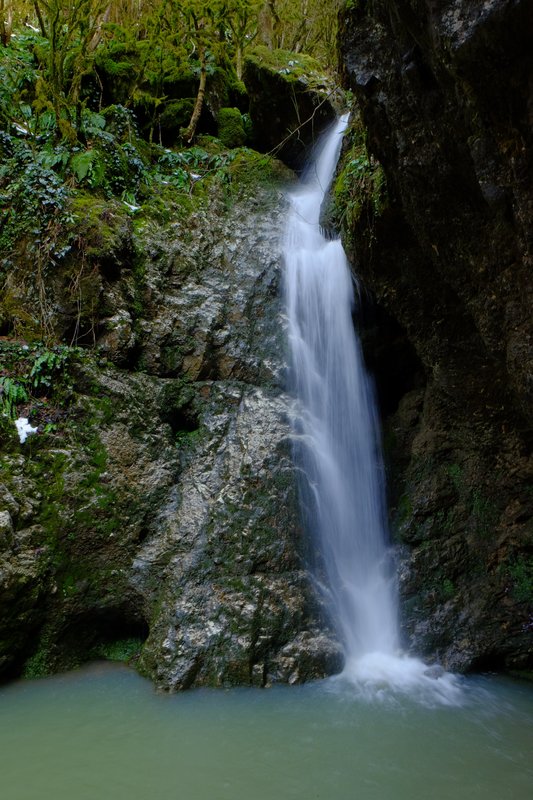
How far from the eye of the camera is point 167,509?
5.79 meters

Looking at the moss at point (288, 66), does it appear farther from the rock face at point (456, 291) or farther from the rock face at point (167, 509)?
the rock face at point (456, 291)

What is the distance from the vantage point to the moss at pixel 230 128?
390 inches

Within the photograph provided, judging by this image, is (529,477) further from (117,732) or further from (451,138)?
(117,732)

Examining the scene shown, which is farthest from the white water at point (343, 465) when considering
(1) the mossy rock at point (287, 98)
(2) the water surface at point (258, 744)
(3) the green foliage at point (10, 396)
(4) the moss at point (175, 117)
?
(4) the moss at point (175, 117)

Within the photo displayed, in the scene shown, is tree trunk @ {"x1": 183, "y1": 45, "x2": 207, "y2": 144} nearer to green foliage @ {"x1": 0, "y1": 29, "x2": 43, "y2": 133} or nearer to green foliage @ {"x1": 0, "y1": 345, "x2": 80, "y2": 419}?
green foliage @ {"x1": 0, "y1": 29, "x2": 43, "y2": 133}

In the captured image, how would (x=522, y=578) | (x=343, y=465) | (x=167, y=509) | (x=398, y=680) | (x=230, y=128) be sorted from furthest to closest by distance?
(x=230, y=128) → (x=343, y=465) → (x=167, y=509) → (x=522, y=578) → (x=398, y=680)

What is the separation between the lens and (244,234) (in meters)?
7.99

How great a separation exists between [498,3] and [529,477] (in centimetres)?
437

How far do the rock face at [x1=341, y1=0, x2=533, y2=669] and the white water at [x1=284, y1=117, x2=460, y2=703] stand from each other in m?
0.29

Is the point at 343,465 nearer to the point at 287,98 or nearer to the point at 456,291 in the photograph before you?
the point at 456,291

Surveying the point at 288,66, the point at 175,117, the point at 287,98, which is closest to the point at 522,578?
the point at 287,98

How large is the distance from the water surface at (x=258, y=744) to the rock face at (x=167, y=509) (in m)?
0.40

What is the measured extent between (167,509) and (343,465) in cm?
215

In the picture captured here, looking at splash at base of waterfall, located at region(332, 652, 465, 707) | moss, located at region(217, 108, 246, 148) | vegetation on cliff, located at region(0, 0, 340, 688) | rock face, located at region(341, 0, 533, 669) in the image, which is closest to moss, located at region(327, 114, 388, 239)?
rock face, located at region(341, 0, 533, 669)
